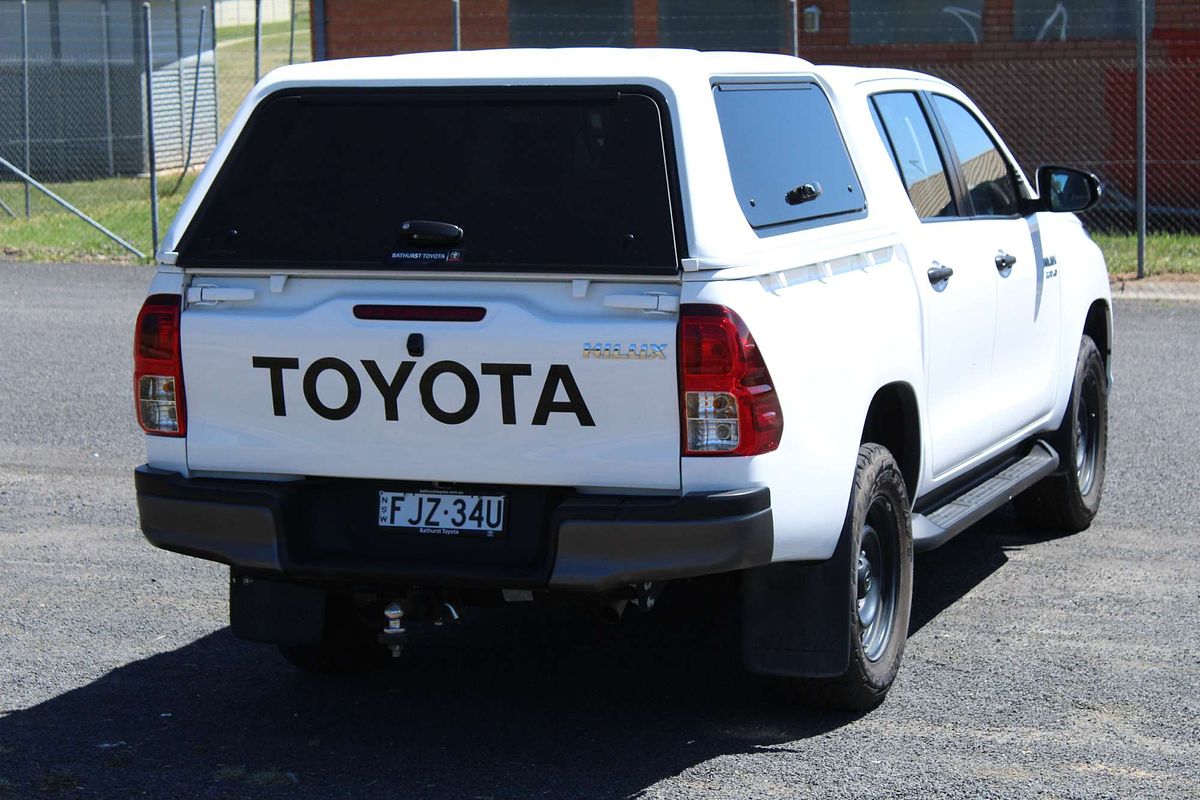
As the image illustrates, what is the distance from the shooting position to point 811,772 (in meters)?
4.77

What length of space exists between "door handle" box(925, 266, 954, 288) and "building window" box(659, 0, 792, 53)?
1490 cm

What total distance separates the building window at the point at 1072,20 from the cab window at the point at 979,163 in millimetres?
13511

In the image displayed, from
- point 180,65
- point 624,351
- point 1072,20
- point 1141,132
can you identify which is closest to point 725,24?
point 1072,20

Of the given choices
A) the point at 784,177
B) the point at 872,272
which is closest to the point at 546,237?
the point at 784,177

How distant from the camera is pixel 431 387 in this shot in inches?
182

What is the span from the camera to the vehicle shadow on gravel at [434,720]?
476 cm

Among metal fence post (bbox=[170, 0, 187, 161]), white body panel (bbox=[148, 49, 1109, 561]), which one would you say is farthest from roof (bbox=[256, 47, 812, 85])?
metal fence post (bbox=[170, 0, 187, 161])

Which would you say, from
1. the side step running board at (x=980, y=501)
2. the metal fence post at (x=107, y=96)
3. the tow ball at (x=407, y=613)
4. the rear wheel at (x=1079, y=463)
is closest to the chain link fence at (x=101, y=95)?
the metal fence post at (x=107, y=96)

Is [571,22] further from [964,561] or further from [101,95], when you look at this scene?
[964,561]

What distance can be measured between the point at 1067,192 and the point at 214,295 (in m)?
3.68

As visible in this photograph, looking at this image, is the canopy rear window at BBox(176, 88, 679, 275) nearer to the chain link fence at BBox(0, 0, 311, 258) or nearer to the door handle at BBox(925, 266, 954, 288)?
the door handle at BBox(925, 266, 954, 288)

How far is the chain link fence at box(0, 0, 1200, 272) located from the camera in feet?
62.1

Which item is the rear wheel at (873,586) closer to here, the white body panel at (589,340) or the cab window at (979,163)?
the white body panel at (589,340)

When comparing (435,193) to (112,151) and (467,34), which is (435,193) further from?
(112,151)
